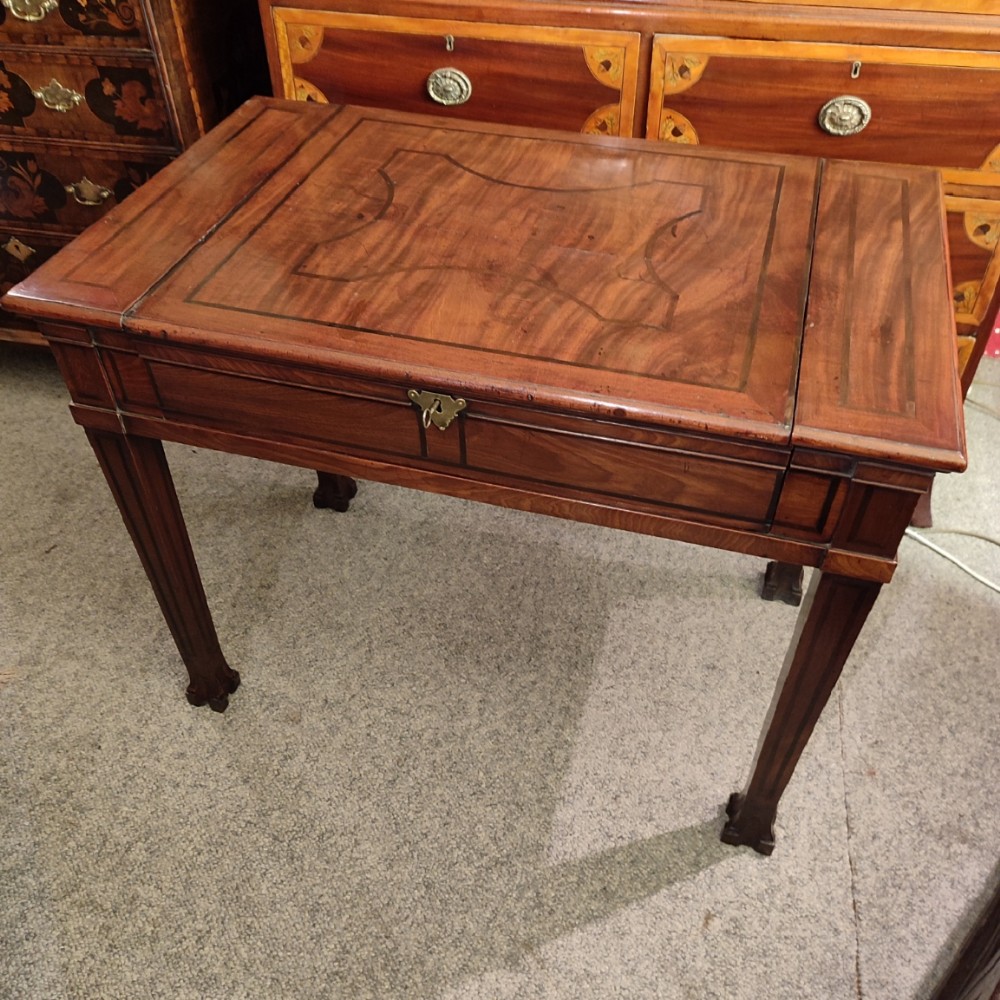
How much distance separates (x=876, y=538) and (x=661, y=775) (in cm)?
74

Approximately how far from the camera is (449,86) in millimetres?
1716

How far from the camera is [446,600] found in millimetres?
1884

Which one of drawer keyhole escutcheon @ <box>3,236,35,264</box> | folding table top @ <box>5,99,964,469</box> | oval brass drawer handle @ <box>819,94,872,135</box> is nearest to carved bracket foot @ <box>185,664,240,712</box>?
folding table top @ <box>5,99,964,469</box>

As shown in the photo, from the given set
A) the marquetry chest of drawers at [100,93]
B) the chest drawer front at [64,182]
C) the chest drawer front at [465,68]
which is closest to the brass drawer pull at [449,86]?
the chest drawer front at [465,68]

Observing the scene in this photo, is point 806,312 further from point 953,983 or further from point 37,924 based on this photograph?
point 37,924

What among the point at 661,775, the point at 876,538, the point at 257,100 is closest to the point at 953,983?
the point at 661,775

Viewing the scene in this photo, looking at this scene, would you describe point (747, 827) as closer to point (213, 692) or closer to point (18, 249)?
point (213, 692)

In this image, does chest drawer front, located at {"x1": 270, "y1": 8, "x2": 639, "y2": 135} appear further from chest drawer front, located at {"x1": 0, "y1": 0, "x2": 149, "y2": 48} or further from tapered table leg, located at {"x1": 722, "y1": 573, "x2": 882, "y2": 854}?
tapered table leg, located at {"x1": 722, "y1": 573, "x2": 882, "y2": 854}

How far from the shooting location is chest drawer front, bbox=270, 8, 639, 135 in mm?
1640

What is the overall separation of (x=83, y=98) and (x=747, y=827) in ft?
6.24

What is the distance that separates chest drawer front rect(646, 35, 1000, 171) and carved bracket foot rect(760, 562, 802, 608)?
0.80 m

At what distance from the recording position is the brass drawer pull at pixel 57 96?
1869mm

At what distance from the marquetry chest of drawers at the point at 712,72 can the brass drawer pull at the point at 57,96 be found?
446mm

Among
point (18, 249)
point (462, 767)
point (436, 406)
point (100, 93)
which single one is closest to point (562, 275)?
point (436, 406)
